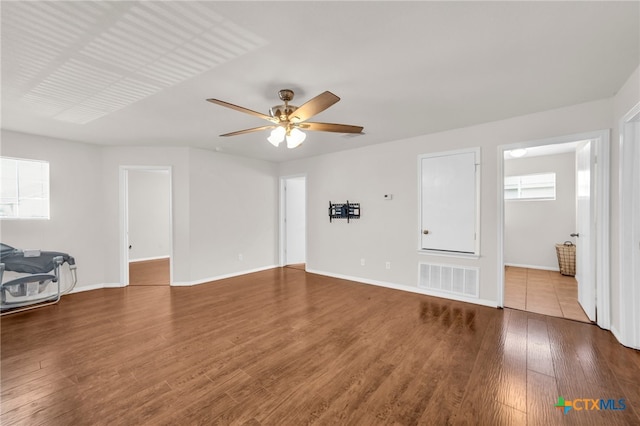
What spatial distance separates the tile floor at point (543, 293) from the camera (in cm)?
346

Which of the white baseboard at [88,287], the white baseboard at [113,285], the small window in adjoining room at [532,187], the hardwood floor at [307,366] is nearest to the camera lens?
the hardwood floor at [307,366]

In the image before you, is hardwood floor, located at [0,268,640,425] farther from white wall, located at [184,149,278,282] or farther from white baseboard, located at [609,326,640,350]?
white wall, located at [184,149,278,282]

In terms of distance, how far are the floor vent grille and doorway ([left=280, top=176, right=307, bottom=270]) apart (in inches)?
116

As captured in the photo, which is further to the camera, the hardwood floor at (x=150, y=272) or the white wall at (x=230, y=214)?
the hardwood floor at (x=150, y=272)

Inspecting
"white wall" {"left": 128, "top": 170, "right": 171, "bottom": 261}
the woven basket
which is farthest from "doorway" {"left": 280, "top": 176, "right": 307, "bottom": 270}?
the woven basket

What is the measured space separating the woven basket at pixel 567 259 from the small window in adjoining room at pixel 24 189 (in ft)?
30.8

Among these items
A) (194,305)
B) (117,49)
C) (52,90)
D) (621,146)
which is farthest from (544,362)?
(52,90)

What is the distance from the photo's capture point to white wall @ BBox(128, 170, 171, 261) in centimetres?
736

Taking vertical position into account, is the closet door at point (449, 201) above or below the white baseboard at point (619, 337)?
above

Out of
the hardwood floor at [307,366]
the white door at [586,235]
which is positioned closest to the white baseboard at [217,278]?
the hardwood floor at [307,366]

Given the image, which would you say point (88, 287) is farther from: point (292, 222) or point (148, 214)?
point (292, 222)

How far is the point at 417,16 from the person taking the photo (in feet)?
5.37

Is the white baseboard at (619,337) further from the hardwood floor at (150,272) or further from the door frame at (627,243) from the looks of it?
Answer: the hardwood floor at (150,272)

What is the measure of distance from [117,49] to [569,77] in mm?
3812
